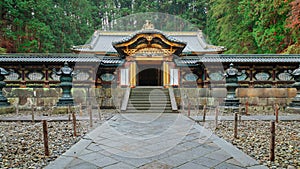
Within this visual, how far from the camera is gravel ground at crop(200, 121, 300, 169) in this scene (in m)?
3.59

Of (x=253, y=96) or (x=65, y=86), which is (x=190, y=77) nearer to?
(x=253, y=96)

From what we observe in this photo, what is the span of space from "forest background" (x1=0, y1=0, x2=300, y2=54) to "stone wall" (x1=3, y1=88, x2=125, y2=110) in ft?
25.1

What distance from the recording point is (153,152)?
3953 millimetres

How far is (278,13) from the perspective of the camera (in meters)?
15.5

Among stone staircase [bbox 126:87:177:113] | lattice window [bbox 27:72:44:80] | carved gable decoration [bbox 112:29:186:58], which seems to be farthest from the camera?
carved gable decoration [bbox 112:29:186:58]

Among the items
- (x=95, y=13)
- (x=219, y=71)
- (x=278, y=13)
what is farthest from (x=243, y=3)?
(x=95, y=13)

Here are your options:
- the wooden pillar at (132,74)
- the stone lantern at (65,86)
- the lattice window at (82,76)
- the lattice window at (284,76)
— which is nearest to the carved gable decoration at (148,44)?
the wooden pillar at (132,74)

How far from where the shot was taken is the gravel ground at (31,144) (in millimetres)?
3570

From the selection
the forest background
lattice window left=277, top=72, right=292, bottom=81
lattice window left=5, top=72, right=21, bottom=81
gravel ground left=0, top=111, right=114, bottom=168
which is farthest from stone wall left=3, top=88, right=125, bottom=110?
lattice window left=277, top=72, right=292, bottom=81

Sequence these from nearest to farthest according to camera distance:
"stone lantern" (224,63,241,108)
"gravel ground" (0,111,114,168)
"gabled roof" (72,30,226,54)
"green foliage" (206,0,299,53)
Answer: "gravel ground" (0,111,114,168) < "stone lantern" (224,63,241,108) < "green foliage" (206,0,299,53) < "gabled roof" (72,30,226,54)

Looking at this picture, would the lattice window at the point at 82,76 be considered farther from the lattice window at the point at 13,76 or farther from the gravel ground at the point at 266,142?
the gravel ground at the point at 266,142

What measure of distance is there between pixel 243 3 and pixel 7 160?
1991 centimetres

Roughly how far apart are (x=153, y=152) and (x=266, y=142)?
8.91 feet

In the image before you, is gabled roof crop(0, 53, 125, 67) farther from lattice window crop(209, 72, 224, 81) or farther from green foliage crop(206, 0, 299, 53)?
green foliage crop(206, 0, 299, 53)
